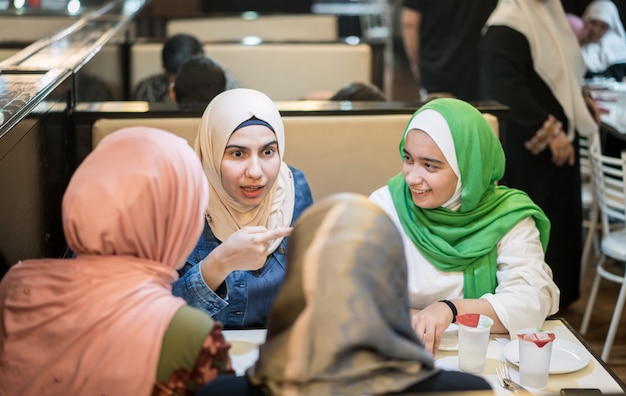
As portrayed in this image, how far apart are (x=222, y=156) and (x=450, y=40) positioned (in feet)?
12.1

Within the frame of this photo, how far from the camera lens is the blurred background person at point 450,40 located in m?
5.60

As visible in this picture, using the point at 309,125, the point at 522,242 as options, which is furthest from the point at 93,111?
the point at 522,242

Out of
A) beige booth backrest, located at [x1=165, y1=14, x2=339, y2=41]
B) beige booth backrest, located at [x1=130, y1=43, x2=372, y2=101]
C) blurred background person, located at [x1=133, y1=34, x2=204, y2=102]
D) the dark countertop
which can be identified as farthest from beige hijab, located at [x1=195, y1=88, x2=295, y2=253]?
beige booth backrest, located at [x1=165, y1=14, x2=339, y2=41]

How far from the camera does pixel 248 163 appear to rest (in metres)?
2.31

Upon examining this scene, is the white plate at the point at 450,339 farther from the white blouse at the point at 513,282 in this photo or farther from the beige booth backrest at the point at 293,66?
the beige booth backrest at the point at 293,66

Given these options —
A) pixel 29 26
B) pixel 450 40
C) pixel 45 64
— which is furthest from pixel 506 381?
pixel 29 26

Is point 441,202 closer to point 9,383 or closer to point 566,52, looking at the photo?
point 9,383

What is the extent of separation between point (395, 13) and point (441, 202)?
8.87 metres

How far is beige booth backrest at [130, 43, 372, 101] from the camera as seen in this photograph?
498cm

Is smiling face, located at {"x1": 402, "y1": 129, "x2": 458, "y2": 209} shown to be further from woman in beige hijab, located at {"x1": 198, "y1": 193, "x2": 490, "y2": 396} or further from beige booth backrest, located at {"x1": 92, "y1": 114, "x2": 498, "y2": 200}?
woman in beige hijab, located at {"x1": 198, "y1": 193, "x2": 490, "y2": 396}

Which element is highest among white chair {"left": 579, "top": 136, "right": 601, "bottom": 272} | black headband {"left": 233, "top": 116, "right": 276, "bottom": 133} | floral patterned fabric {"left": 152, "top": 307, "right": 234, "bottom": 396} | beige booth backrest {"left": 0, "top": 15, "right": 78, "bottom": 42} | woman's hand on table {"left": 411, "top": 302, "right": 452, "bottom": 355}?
black headband {"left": 233, "top": 116, "right": 276, "bottom": 133}

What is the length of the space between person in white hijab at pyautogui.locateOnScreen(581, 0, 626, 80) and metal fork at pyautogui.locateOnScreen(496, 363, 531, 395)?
426 cm

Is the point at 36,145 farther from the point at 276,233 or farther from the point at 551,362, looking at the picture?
the point at 551,362

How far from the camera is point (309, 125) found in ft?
9.71
